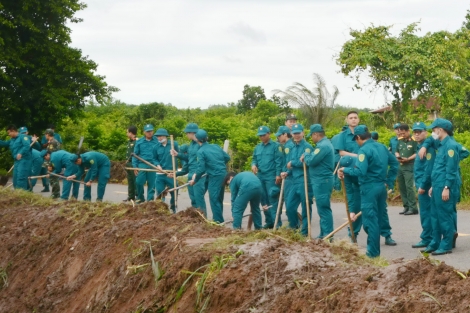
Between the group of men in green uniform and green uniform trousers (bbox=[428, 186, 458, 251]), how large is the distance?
8727 mm

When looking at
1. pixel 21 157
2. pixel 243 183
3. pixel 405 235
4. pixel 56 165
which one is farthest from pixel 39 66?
pixel 405 235

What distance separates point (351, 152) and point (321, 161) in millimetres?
1344

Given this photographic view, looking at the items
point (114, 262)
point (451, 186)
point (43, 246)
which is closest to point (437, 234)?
point (451, 186)

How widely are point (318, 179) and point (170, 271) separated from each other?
195 inches

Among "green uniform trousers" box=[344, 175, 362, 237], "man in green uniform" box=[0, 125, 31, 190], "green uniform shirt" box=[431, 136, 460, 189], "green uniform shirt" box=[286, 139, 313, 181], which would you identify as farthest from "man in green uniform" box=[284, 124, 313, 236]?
"man in green uniform" box=[0, 125, 31, 190]

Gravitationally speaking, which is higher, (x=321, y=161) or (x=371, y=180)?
(x=321, y=161)

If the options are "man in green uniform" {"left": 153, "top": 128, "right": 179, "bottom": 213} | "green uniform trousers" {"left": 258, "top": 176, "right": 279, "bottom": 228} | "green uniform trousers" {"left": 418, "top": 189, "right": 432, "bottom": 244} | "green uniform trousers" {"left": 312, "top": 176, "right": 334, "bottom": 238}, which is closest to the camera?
"green uniform trousers" {"left": 418, "top": 189, "right": 432, "bottom": 244}

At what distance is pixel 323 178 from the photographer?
11.7 meters

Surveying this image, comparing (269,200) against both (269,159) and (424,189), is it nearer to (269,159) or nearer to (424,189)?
(269,159)

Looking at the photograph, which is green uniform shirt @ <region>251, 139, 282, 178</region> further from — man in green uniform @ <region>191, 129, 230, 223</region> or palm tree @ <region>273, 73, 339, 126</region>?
palm tree @ <region>273, 73, 339, 126</region>

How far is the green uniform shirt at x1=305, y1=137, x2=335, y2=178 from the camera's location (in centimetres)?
1170

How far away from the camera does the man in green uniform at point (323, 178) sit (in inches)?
459

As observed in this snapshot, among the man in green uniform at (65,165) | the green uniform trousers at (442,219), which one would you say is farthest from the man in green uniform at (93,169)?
the green uniform trousers at (442,219)

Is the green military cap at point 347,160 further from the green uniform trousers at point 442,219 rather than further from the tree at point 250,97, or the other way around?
the tree at point 250,97
